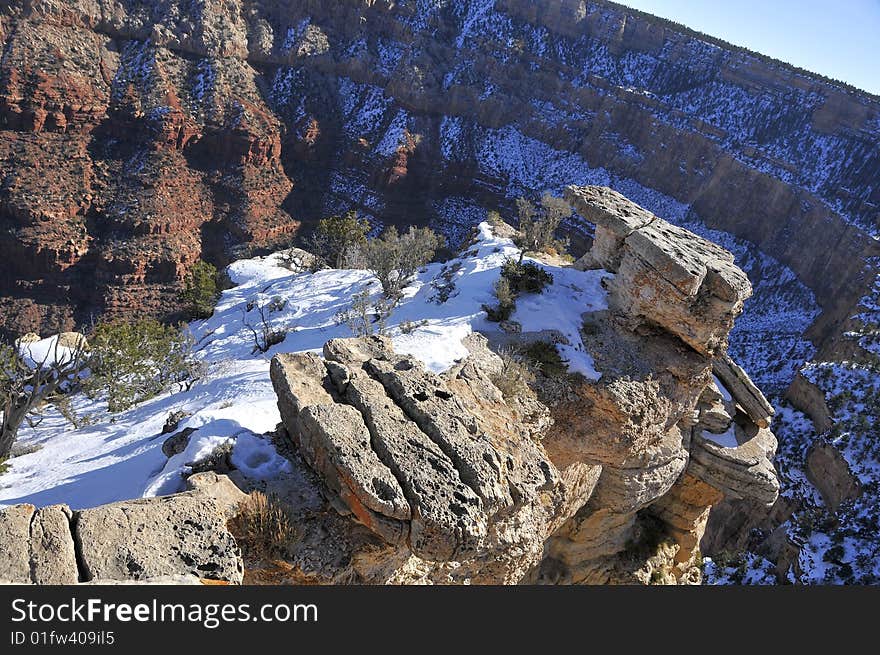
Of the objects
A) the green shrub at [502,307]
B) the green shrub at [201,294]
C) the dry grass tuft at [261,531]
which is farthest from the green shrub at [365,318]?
Result: the green shrub at [201,294]

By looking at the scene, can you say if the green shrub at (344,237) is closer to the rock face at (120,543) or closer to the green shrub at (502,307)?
the green shrub at (502,307)

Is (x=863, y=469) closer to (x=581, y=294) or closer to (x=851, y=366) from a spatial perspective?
(x=851, y=366)

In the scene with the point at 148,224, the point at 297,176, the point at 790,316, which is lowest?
the point at 148,224

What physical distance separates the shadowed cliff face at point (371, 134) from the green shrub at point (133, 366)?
78.3 feet

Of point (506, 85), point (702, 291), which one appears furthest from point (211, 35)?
point (702, 291)

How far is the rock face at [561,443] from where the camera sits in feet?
27.1

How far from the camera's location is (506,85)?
6406 centimetres

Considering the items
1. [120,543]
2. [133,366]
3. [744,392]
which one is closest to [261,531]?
[120,543]

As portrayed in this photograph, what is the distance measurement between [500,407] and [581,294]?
7.89 metres

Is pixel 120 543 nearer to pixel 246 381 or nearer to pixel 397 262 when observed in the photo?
pixel 246 381

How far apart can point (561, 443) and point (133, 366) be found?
1382cm

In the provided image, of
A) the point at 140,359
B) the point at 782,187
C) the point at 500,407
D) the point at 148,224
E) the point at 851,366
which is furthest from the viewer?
the point at 782,187

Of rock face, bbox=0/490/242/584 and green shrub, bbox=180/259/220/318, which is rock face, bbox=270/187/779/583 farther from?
green shrub, bbox=180/259/220/318

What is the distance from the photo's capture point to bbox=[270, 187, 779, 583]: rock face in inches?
325
